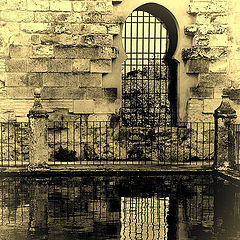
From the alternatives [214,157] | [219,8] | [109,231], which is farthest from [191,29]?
[109,231]

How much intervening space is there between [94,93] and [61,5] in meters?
2.10

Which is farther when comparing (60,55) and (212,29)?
(212,29)

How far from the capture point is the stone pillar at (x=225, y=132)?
12.8 meters

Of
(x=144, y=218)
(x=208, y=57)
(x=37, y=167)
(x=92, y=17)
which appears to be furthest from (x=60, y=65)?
(x=144, y=218)

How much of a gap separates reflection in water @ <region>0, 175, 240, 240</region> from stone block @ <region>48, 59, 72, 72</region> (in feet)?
9.45

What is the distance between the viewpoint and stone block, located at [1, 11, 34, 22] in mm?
13414

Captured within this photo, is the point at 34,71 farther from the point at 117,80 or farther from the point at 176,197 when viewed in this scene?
the point at 176,197

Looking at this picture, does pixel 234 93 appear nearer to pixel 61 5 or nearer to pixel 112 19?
pixel 112 19

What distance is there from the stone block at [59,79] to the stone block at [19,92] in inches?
15.3

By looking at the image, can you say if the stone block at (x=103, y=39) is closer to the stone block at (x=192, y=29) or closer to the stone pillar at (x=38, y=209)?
the stone block at (x=192, y=29)

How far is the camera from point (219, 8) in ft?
45.4

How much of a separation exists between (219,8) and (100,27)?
2791 millimetres

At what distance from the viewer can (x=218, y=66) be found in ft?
45.5

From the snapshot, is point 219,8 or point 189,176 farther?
point 219,8
